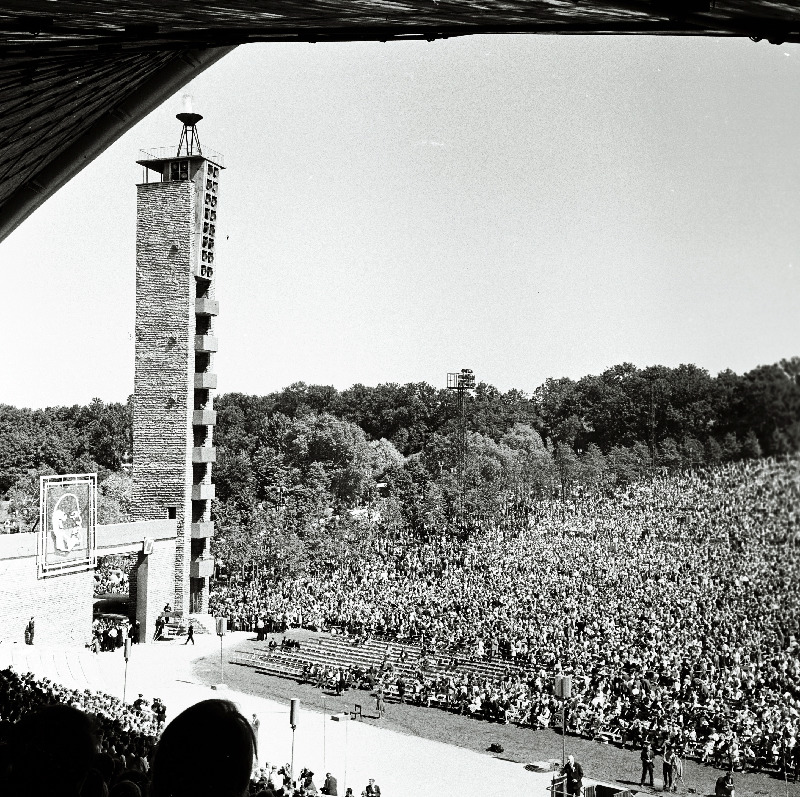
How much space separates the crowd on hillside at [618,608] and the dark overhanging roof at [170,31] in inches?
55.8

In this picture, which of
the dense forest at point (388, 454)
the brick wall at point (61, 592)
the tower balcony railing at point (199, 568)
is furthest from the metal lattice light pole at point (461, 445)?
the brick wall at point (61, 592)

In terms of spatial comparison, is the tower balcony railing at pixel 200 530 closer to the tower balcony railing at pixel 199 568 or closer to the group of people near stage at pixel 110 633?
the tower balcony railing at pixel 199 568

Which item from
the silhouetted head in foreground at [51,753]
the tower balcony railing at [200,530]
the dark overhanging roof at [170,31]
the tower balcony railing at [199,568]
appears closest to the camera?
the silhouetted head in foreground at [51,753]

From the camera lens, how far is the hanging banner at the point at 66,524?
2098cm

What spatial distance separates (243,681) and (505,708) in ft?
22.8

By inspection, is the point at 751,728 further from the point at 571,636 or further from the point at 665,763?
the point at 571,636

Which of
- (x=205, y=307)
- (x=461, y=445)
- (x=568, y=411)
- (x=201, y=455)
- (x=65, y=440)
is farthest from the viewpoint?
(x=568, y=411)

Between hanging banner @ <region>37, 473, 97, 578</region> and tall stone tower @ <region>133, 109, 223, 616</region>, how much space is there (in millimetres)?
6011

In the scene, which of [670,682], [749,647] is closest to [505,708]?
[670,682]

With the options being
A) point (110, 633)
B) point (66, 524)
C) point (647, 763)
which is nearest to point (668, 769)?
point (647, 763)

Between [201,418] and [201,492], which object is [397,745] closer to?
[201,492]

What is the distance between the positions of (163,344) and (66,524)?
9.20 m

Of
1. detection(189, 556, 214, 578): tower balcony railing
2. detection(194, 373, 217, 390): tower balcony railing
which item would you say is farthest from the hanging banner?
detection(194, 373, 217, 390): tower balcony railing

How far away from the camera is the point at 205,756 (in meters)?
1.85
